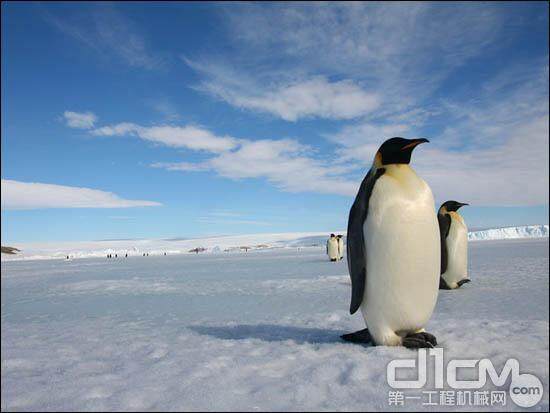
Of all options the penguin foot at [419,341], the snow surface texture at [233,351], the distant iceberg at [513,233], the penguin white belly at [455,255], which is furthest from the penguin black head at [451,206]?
the distant iceberg at [513,233]

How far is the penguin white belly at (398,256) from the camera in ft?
9.95

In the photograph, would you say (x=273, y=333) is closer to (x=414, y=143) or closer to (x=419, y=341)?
(x=419, y=341)

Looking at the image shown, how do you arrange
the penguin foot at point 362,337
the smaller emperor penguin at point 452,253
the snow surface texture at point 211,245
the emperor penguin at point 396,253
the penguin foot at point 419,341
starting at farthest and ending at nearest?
the snow surface texture at point 211,245 < the smaller emperor penguin at point 452,253 < the penguin foot at point 362,337 < the emperor penguin at point 396,253 < the penguin foot at point 419,341

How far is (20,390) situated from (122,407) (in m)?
0.83

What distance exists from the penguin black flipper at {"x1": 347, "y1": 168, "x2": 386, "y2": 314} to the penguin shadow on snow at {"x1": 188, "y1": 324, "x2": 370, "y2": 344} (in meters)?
0.50

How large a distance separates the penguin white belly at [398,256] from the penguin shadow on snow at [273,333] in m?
0.53

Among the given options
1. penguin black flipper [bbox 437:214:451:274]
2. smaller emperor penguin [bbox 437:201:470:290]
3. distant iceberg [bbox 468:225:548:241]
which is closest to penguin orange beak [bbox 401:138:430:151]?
smaller emperor penguin [bbox 437:201:470:290]

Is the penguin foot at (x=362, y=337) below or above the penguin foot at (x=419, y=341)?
below

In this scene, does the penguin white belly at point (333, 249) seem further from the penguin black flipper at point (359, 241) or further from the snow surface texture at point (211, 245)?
the snow surface texture at point (211, 245)

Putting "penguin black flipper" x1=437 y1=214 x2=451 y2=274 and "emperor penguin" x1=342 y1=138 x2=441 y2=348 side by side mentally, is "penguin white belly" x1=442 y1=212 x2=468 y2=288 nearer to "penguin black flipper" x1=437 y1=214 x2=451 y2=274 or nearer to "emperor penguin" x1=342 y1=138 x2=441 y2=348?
"penguin black flipper" x1=437 y1=214 x2=451 y2=274

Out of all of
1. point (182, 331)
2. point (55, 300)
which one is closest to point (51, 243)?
point (55, 300)

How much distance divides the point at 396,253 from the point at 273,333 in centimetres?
150

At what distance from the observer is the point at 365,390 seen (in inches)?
84.0

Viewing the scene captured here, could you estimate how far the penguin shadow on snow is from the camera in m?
3.51
